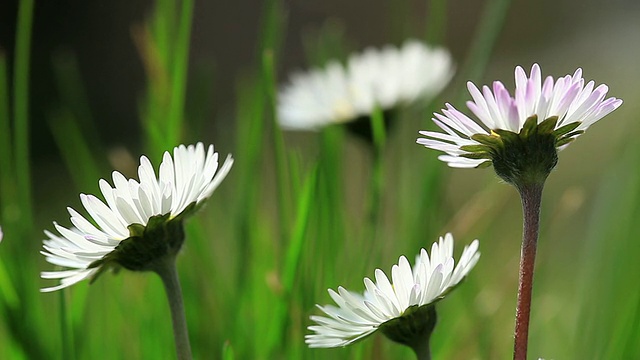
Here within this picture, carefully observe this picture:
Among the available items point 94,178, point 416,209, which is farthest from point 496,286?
point 94,178

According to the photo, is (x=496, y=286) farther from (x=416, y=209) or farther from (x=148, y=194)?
(x=148, y=194)

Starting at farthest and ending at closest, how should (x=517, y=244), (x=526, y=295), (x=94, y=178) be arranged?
(x=517, y=244) → (x=94, y=178) → (x=526, y=295)

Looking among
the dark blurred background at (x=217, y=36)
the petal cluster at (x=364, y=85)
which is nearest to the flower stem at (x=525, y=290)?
the petal cluster at (x=364, y=85)

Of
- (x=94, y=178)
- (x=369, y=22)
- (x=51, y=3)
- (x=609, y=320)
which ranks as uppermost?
(x=51, y=3)

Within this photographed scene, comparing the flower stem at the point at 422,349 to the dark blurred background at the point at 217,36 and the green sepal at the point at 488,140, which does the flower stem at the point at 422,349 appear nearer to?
the green sepal at the point at 488,140

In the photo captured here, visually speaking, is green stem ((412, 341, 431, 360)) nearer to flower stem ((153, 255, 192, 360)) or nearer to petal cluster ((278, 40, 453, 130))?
flower stem ((153, 255, 192, 360))

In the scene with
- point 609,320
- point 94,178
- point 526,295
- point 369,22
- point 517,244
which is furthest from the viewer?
point 369,22
